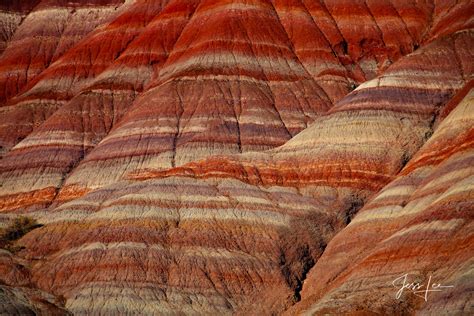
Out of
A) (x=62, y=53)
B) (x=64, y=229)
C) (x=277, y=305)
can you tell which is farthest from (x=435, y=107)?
(x=62, y=53)

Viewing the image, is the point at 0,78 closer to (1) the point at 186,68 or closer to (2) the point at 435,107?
(1) the point at 186,68

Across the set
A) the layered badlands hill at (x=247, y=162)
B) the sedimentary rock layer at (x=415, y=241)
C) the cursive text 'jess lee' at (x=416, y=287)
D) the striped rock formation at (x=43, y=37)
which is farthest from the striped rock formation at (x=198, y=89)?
the cursive text 'jess lee' at (x=416, y=287)

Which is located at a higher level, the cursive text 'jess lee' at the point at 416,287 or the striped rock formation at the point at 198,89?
the cursive text 'jess lee' at the point at 416,287

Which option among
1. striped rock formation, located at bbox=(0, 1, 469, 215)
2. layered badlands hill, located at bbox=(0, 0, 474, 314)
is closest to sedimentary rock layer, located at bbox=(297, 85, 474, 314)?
layered badlands hill, located at bbox=(0, 0, 474, 314)

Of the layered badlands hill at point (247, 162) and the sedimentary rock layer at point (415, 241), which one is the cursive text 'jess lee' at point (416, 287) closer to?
the sedimentary rock layer at point (415, 241)

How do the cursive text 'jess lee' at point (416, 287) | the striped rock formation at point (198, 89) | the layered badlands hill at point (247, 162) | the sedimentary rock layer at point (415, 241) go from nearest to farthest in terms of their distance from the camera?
the cursive text 'jess lee' at point (416, 287)
the sedimentary rock layer at point (415, 241)
the layered badlands hill at point (247, 162)
the striped rock formation at point (198, 89)

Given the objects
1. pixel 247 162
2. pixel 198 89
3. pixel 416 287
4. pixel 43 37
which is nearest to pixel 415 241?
pixel 416 287
